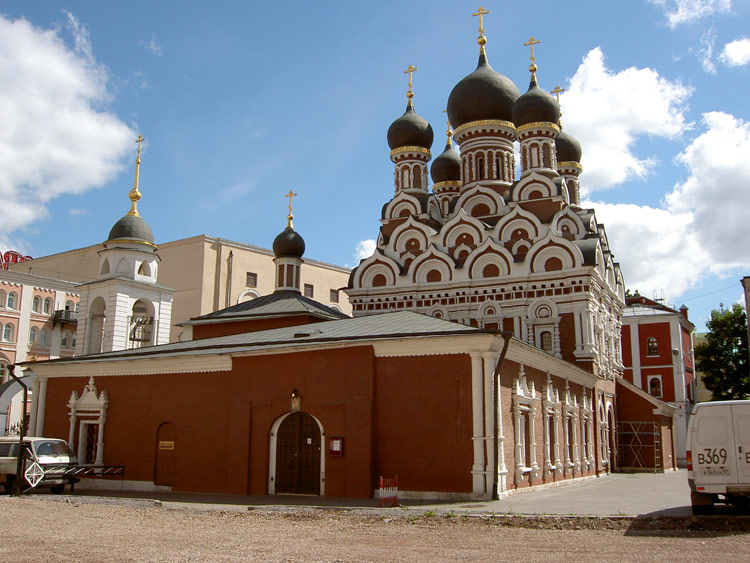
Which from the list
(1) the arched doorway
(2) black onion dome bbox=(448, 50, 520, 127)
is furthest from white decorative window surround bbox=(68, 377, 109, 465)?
(2) black onion dome bbox=(448, 50, 520, 127)

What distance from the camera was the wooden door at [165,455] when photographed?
18.3 meters

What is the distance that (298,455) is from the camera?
16.5 meters

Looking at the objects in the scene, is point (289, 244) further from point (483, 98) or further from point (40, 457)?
point (40, 457)

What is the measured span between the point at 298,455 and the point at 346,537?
6871mm

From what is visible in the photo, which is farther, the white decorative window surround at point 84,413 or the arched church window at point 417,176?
the arched church window at point 417,176

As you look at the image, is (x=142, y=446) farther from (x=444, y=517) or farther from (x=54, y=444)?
(x=444, y=517)

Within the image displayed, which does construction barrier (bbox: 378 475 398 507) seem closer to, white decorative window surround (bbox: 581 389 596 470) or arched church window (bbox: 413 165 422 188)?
white decorative window surround (bbox: 581 389 596 470)

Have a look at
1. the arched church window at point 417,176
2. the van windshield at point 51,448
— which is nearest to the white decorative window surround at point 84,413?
the van windshield at point 51,448

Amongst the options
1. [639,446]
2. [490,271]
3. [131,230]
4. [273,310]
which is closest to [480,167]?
[490,271]

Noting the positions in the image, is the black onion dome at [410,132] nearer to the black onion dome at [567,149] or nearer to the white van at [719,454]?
the black onion dome at [567,149]

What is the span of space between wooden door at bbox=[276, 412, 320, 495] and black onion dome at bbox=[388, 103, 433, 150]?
61.9 feet

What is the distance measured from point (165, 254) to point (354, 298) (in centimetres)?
1689

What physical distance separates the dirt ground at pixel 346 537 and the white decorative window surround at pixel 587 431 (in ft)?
42.2

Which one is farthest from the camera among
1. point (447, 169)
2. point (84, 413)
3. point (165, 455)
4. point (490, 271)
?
point (447, 169)
